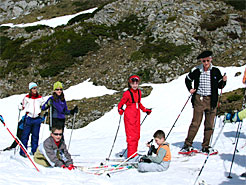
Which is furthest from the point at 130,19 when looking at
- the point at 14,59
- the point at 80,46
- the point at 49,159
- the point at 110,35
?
the point at 49,159

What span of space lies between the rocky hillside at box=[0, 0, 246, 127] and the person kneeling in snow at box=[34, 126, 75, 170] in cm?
1232

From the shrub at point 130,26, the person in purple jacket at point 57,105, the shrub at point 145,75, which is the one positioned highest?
the shrub at point 130,26

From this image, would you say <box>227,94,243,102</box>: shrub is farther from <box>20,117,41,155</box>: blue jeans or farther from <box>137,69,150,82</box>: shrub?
<box>20,117,41,155</box>: blue jeans

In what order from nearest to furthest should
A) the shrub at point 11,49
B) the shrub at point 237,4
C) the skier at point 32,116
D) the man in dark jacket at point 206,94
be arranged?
the man in dark jacket at point 206,94, the skier at point 32,116, the shrub at point 237,4, the shrub at point 11,49

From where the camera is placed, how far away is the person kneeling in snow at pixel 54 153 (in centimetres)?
529

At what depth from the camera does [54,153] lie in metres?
5.41

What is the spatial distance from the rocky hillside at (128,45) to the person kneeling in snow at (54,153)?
1232 centimetres

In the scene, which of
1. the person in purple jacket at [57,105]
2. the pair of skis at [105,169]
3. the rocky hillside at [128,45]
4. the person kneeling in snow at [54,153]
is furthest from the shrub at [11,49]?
the pair of skis at [105,169]

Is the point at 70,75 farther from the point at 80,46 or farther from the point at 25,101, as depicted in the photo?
the point at 25,101

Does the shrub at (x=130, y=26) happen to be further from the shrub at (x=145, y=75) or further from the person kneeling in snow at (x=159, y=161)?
the person kneeling in snow at (x=159, y=161)

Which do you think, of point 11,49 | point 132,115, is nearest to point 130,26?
point 11,49

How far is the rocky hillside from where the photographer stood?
22.1 meters

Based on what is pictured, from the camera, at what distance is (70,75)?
79.7 feet

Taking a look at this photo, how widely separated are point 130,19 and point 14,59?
15.3 m
